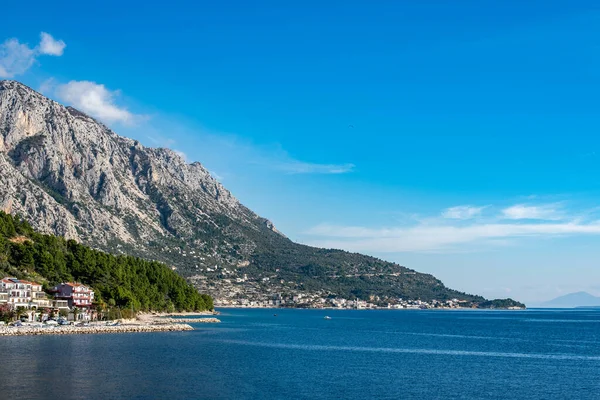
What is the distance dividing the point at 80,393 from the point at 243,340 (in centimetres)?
5255

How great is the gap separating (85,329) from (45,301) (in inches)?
662

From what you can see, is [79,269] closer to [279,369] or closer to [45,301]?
[45,301]

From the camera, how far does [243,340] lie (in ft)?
317

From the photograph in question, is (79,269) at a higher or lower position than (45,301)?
higher

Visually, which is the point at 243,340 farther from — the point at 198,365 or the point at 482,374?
the point at 482,374

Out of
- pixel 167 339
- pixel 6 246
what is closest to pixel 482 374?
pixel 167 339

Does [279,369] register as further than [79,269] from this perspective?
No

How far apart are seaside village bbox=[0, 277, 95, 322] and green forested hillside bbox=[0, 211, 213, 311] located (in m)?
4.71

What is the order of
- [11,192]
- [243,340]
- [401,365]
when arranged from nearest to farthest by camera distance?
[401,365] → [243,340] → [11,192]

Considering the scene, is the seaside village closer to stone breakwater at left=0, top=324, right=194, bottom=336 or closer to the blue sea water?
stone breakwater at left=0, top=324, right=194, bottom=336

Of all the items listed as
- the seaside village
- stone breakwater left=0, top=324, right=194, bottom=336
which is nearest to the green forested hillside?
the seaside village

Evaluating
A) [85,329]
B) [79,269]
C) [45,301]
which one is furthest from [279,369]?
[79,269]

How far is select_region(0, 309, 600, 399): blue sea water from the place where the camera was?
49094 millimetres

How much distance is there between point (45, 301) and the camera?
10856 centimetres
